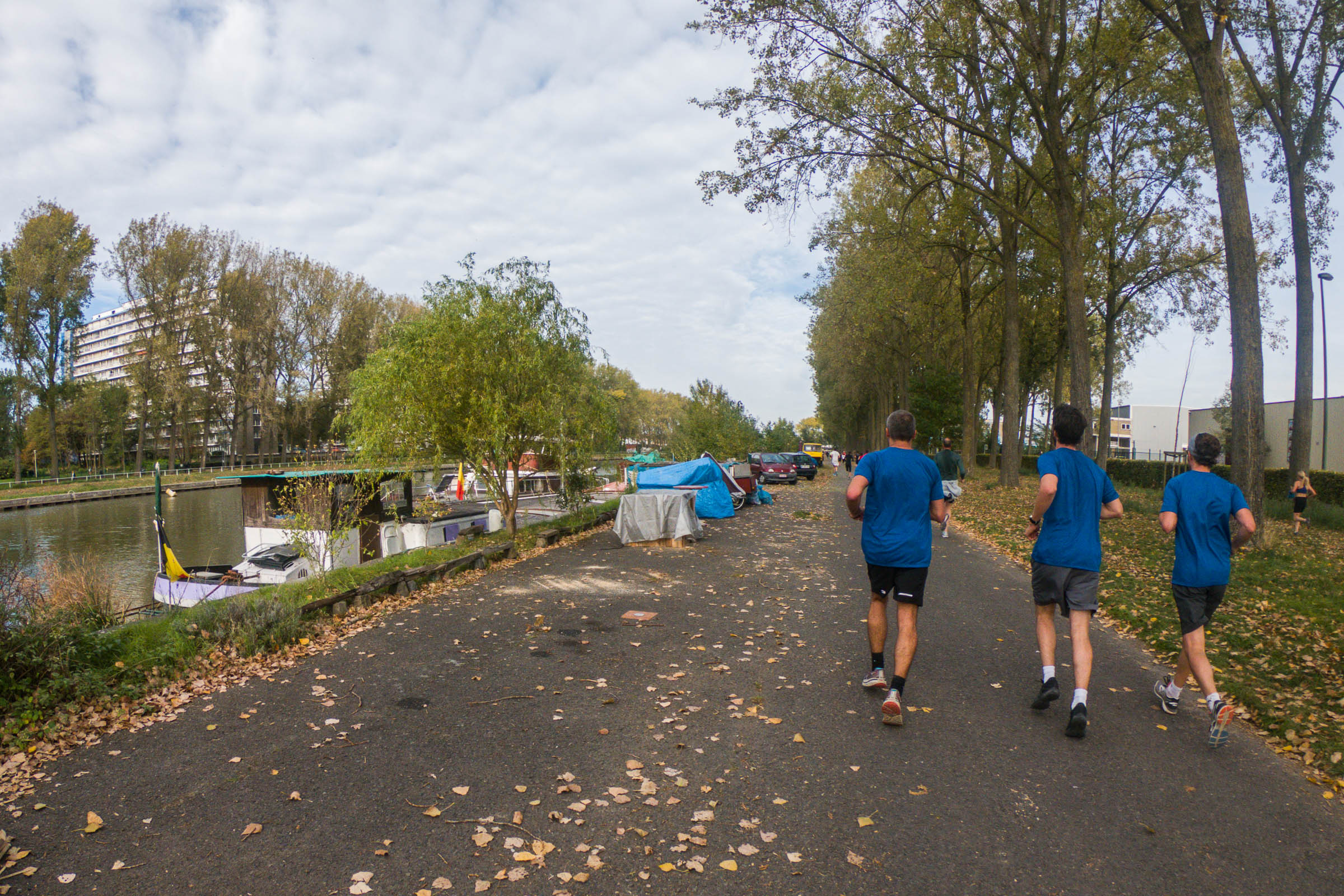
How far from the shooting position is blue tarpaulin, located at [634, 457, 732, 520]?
18453 millimetres

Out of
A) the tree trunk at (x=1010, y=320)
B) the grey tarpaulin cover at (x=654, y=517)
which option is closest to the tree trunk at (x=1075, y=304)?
the tree trunk at (x=1010, y=320)

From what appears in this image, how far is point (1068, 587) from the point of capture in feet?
15.9

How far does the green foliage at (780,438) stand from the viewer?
189 ft

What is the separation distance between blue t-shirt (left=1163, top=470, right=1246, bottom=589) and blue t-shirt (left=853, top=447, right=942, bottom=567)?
1.56m

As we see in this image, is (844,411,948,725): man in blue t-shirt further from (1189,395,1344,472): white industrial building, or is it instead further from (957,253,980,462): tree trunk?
(1189,395,1344,472): white industrial building

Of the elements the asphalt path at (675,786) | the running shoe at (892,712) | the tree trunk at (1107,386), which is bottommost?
the asphalt path at (675,786)

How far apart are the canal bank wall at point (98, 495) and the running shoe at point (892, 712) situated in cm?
4697

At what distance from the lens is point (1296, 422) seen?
1722 cm

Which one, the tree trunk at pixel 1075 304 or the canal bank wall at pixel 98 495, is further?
the canal bank wall at pixel 98 495

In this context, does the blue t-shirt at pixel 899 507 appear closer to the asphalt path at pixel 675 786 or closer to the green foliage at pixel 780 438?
the asphalt path at pixel 675 786

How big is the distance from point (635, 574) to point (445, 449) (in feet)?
15.0

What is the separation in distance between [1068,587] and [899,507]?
Result: 1.19m

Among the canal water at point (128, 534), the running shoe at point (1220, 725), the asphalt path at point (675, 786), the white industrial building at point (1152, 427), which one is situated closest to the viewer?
the asphalt path at point (675, 786)

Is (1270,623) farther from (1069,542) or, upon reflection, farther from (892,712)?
(892,712)
